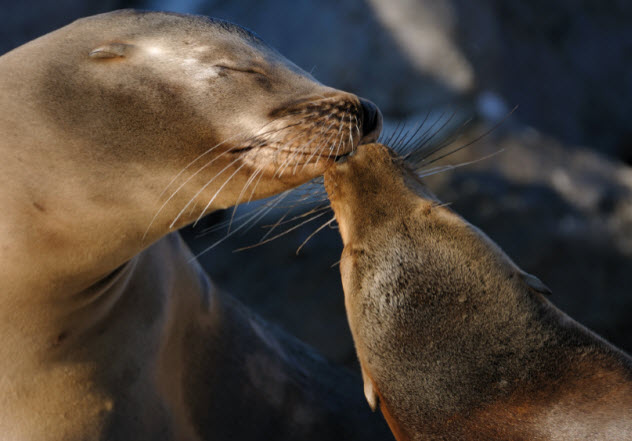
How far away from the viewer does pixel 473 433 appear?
1.22m

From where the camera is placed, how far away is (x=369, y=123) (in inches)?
55.4

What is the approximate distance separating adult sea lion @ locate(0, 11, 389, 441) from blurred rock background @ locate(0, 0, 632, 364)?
6.42 feet

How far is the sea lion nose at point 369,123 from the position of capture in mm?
1389

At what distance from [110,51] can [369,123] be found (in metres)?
0.52

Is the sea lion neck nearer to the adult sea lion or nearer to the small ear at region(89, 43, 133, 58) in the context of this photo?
the adult sea lion

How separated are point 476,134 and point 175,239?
2.20m

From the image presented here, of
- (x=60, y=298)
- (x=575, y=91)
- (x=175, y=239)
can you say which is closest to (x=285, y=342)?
(x=175, y=239)

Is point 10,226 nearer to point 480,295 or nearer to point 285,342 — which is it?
point 480,295

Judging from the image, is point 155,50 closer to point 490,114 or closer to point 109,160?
point 109,160

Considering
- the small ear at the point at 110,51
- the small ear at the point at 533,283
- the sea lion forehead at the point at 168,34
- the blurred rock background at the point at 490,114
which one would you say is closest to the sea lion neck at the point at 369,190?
the small ear at the point at 533,283

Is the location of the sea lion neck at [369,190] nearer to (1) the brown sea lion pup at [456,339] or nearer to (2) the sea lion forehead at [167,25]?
(1) the brown sea lion pup at [456,339]

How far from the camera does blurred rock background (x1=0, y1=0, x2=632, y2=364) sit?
3.57m

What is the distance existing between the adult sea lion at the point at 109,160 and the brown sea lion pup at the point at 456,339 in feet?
0.74

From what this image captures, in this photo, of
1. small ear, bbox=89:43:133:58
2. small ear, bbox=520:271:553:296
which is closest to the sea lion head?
small ear, bbox=89:43:133:58
